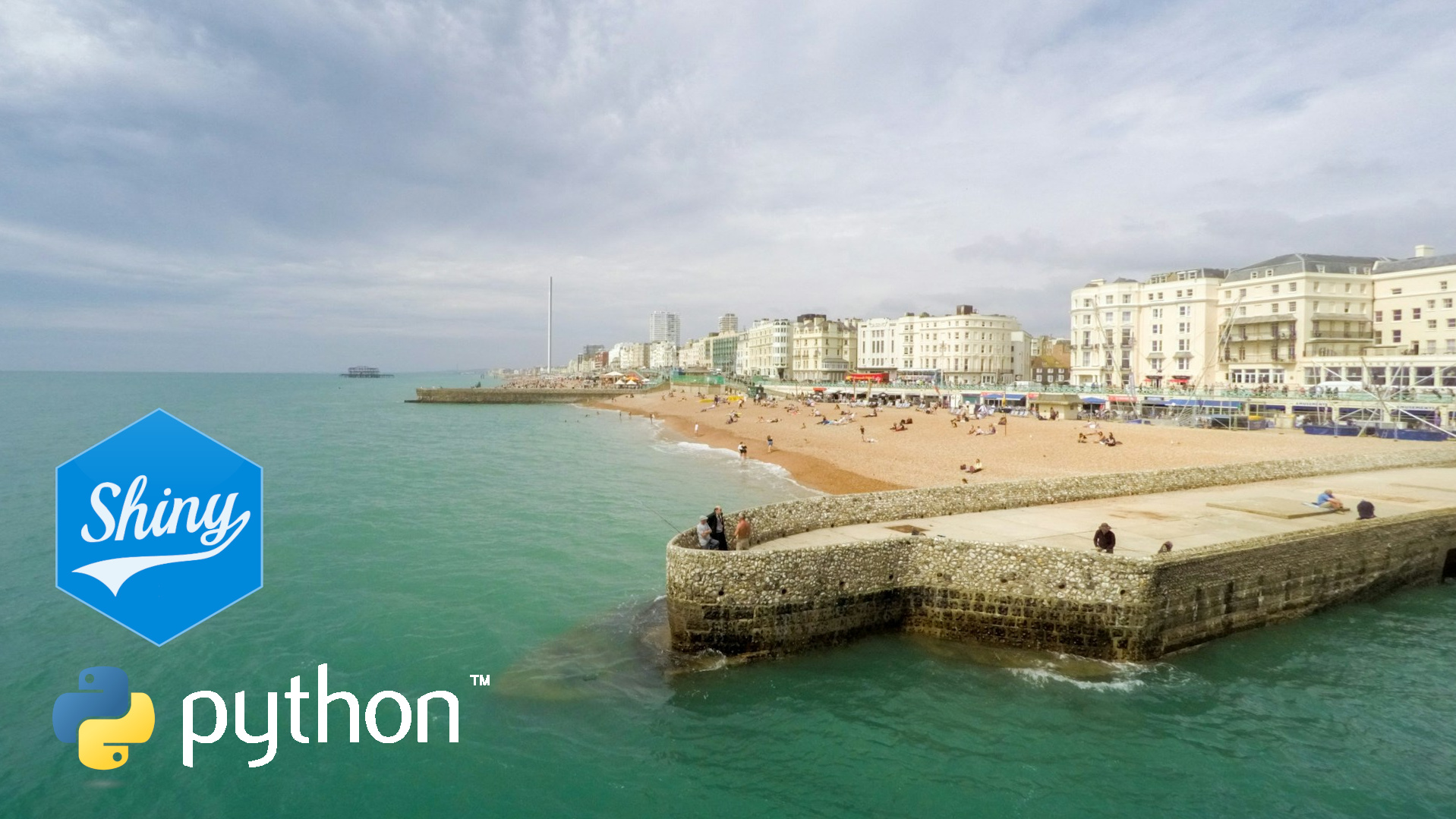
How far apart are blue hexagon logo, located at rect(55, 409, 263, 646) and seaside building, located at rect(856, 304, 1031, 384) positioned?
9587 centimetres

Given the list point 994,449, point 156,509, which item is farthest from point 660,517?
point 994,449

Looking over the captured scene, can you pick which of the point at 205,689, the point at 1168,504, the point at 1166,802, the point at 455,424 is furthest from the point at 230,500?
the point at 455,424

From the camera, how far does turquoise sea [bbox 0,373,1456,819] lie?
30.4 ft

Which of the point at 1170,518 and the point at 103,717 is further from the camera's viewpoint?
the point at 1170,518

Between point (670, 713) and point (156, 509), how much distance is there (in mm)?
8021

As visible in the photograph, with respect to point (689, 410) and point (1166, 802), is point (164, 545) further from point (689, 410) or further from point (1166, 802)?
point (689, 410)

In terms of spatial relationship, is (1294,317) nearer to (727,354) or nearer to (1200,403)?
(1200,403)

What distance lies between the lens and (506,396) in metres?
126

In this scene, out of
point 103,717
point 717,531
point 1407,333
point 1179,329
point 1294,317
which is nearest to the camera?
point 103,717

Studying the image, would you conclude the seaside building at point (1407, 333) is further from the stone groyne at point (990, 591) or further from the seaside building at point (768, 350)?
the seaside building at point (768, 350)

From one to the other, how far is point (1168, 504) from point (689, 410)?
70303 millimetres

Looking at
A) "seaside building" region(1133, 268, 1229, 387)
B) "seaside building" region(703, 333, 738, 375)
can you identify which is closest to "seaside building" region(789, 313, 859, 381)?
"seaside building" region(703, 333, 738, 375)

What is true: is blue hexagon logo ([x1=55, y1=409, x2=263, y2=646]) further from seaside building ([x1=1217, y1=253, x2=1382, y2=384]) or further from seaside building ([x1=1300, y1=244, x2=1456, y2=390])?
seaside building ([x1=1217, y1=253, x2=1382, y2=384])

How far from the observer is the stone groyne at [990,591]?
12766 millimetres
